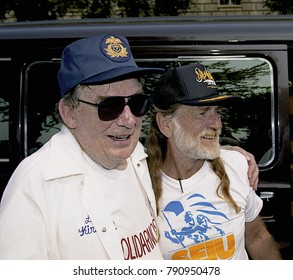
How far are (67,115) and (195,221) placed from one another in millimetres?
662

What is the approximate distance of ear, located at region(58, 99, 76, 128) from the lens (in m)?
1.52

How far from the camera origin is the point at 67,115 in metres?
1.53

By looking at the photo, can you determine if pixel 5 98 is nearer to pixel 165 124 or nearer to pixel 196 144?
pixel 165 124

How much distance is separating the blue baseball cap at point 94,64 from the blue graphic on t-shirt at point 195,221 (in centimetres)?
63

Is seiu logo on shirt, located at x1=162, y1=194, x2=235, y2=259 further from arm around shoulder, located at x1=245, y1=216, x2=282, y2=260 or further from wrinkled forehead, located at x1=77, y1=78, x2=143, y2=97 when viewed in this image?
wrinkled forehead, located at x1=77, y1=78, x2=143, y2=97

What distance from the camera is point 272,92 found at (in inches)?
93.2

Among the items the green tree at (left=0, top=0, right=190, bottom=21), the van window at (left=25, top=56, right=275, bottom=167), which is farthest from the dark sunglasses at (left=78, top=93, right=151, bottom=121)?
the green tree at (left=0, top=0, right=190, bottom=21)

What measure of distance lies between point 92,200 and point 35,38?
1217 millimetres

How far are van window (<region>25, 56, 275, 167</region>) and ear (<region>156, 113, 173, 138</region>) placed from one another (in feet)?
1.00

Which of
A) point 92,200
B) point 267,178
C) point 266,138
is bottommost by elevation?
point 267,178

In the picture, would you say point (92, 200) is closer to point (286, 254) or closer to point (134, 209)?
point (134, 209)

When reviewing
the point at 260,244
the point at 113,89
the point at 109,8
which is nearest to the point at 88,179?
the point at 113,89

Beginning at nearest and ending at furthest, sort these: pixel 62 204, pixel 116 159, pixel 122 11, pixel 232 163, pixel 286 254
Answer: pixel 62 204 < pixel 116 159 < pixel 232 163 < pixel 286 254 < pixel 122 11
